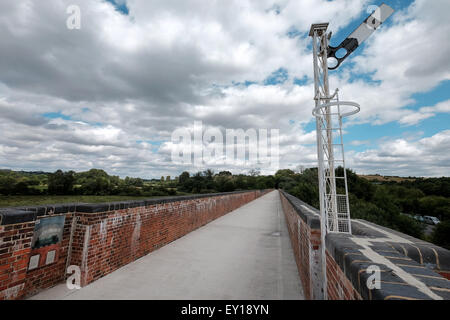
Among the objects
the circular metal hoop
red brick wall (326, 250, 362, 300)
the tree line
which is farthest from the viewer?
the tree line

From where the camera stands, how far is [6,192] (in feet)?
154

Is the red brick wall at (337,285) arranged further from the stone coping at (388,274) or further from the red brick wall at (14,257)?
the red brick wall at (14,257)

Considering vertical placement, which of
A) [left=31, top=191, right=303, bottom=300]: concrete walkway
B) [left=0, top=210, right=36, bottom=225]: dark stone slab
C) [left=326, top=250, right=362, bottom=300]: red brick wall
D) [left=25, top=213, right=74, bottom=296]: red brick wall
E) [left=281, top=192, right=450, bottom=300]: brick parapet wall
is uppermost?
[left=0, top=210, right=36, bottom=225]: dark stone slab

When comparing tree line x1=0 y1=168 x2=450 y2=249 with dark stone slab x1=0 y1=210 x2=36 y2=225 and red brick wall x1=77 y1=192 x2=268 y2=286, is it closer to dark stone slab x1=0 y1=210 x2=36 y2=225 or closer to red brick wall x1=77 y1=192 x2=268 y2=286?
red brick wall x1=77 y1=192 x2=268 y2=286

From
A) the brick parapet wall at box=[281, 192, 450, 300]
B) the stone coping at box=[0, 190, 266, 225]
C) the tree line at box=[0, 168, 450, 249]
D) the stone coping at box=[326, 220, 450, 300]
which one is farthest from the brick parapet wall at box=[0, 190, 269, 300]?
the tree line at box=[0, 168, 450, 249]

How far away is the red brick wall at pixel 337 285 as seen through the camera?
5.63ft

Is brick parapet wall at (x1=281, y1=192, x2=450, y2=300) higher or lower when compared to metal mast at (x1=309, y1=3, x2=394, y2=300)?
lower

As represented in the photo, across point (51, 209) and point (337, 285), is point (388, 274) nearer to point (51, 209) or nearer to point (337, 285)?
point (337, 285)

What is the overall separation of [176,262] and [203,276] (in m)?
1.04

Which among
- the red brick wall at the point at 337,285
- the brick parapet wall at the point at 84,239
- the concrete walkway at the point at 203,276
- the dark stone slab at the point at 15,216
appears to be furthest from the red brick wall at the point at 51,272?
the red brick wall at the point at 337,285

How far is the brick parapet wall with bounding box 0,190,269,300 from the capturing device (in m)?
2.83

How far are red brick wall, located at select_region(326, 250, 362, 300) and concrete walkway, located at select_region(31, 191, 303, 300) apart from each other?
1.44 meters

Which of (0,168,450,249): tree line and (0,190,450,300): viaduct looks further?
(0,168,450,249): tree line

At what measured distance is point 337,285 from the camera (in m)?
2.12
